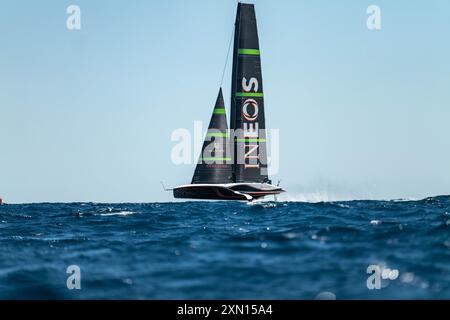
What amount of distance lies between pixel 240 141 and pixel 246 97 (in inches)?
171

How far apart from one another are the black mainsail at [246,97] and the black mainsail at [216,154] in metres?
1.13

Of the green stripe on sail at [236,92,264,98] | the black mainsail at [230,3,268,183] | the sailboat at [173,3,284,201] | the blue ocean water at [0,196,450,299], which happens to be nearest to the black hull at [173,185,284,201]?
the sailboat at [173,3,284,201]

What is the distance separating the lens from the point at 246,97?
183ft

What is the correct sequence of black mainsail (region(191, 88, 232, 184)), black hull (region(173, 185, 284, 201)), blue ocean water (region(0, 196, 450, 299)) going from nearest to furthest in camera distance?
blue ocean water (region(0, 196, 450, 299))
black hull (region(173, 185, 284, 201))
black mainsail (region(191, 88, 232, 184))

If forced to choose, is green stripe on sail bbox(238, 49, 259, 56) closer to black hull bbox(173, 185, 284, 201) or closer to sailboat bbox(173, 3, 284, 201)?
sailboat bbox(173, 3, 284, 201)

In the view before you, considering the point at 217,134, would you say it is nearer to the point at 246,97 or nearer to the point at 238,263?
the point at 246,97

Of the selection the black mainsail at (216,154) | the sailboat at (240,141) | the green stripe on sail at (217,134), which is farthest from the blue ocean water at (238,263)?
the green stripe on sail at (217,134)

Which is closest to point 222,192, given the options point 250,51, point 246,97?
point 246,97

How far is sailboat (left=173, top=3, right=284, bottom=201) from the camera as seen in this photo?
182 ft

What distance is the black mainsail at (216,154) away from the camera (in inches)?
2254

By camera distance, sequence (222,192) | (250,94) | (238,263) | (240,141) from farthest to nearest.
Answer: (240,141) < (250,94) < (222,192) < (238,263)
